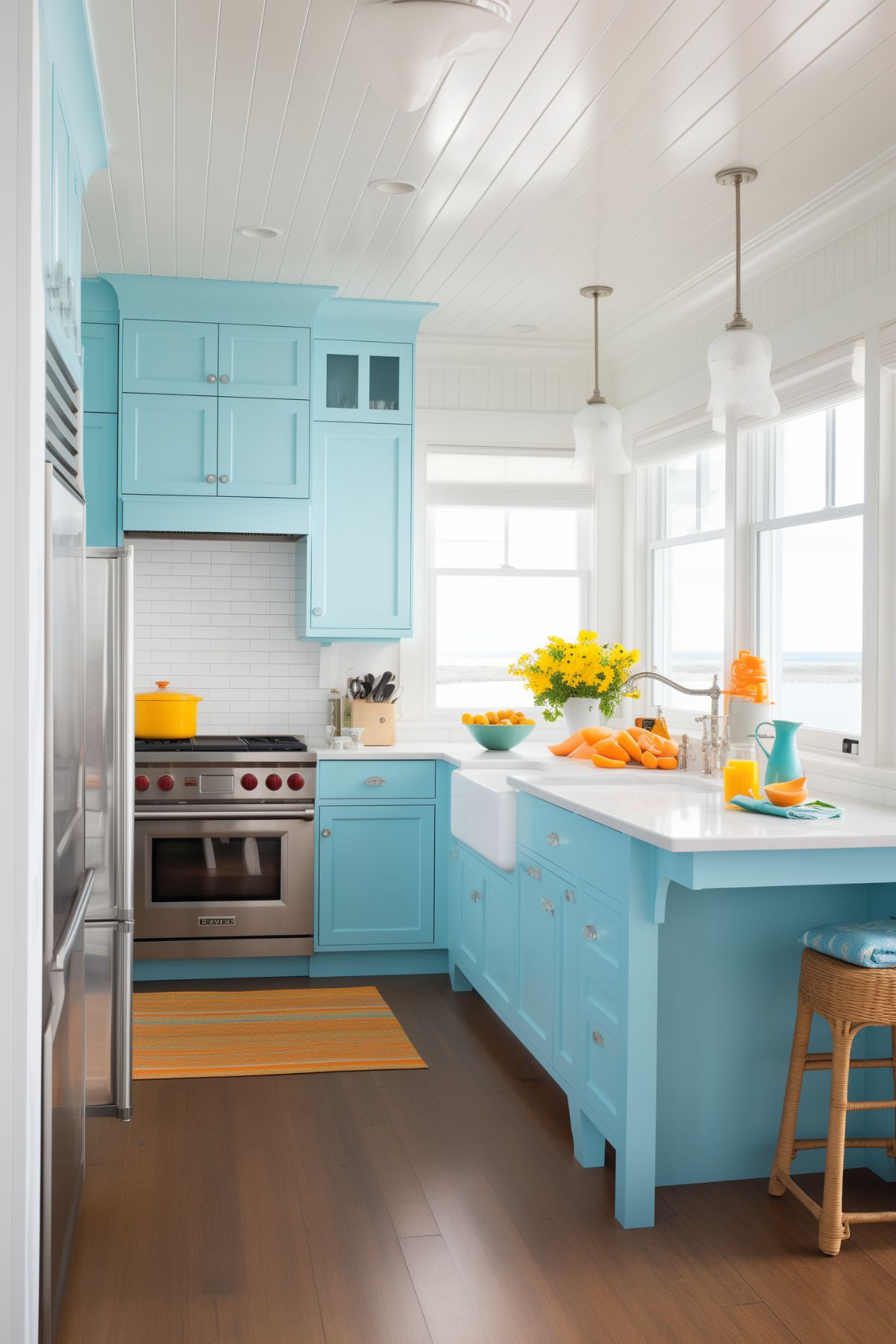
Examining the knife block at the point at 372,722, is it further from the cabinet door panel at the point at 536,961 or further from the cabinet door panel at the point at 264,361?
the cabinet door panel at the point at 536,961

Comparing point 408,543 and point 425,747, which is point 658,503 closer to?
point 408,543

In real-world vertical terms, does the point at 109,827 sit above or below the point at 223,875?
above

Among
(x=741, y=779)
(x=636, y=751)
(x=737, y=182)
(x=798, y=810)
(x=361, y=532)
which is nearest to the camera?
(x=798, y=810)

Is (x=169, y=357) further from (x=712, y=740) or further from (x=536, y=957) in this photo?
(x=536, y=957)

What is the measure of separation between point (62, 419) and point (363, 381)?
2599 mm

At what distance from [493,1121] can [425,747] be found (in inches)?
77.4

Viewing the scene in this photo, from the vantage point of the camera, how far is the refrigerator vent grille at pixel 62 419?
2.33 m

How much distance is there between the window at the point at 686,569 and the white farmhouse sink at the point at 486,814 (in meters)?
1.07

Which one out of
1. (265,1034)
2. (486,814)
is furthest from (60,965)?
(265,1034)

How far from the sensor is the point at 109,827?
3.00 m

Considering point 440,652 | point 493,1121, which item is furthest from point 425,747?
Answer: point 493,1121

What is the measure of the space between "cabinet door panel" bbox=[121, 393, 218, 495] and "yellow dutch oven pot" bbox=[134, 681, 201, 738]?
2.70 feet

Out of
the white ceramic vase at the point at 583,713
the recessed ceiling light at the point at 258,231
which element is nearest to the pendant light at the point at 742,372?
the recessed ceiling light at the point at 258,231

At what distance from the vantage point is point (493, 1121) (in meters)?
3.31
